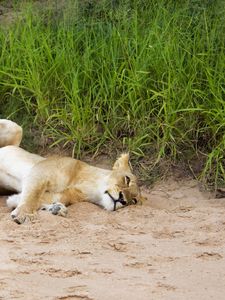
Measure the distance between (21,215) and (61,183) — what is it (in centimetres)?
69

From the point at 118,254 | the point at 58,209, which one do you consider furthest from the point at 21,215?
the point at 118,254

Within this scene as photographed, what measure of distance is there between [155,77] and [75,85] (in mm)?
687

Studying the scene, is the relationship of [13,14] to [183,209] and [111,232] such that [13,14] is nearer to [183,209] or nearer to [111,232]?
[183,209]

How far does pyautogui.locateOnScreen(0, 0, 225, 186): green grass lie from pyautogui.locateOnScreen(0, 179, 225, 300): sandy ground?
0.82 meters

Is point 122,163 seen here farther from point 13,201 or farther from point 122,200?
point 13,201

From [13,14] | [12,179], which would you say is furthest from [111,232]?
[13,14]

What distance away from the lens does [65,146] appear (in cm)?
729

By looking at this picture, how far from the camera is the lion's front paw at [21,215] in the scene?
5574mm

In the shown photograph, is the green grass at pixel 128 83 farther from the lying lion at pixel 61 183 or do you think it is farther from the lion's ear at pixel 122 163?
the lying lion at pixel 61 183

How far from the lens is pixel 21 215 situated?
222 inches

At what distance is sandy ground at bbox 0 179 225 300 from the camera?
4.11 metres

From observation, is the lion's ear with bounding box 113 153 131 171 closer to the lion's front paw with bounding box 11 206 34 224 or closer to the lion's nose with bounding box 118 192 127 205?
the lion's nose with bounding box 118 192 127 205

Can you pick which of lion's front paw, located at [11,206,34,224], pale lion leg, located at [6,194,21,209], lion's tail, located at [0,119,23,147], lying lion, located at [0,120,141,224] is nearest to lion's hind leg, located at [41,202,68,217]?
lying lion, located at [0,120,141,224]

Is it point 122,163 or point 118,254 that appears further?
point 122,163
